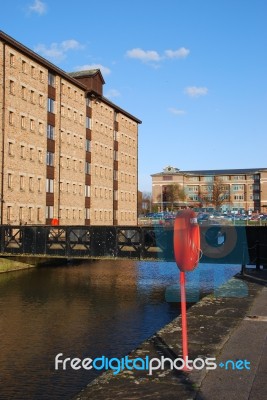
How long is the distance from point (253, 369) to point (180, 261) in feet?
5.83

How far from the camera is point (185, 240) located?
7.13 m

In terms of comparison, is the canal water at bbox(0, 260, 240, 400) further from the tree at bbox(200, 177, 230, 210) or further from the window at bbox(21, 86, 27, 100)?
the tree at bbox(200, 177, 230, 210)

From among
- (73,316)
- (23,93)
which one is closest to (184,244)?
(73,316)

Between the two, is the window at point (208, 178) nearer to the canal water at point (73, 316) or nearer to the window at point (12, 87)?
the window at point (12, 87)

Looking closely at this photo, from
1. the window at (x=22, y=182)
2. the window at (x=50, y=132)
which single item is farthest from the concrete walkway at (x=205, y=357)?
the window at (x=50, y=132)

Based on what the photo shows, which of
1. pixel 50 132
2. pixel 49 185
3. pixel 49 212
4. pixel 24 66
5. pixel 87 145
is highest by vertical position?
pixel 24 66

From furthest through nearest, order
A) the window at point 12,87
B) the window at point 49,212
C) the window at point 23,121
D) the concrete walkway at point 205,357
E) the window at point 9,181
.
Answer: the window at point 49,212
the window at point 23,121
the window at point 12,87
the window at point 9,181
the concrete walkway at point 205,357

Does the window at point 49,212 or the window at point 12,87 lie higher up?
the window at point 12,87

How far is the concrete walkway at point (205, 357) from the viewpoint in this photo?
595cm

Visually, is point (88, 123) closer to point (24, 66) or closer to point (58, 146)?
point (58, 146)

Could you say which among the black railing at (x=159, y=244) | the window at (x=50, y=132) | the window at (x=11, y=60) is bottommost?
the black railing at (x=159, y=244)

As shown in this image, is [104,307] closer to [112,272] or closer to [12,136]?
[112,272]

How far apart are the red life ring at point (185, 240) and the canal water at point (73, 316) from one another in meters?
4.73

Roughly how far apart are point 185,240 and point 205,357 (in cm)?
184
